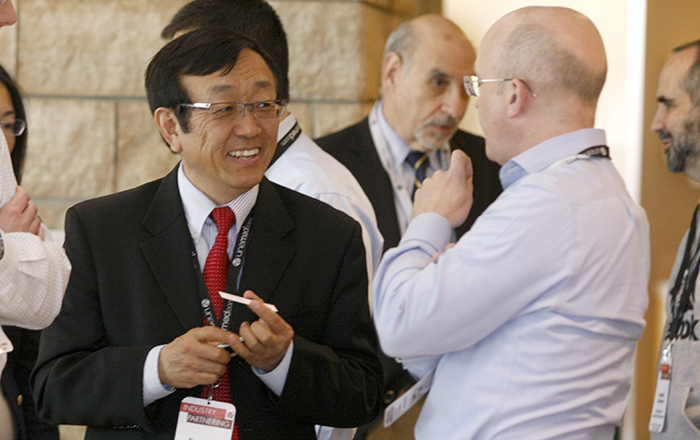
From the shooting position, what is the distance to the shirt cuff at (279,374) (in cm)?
184

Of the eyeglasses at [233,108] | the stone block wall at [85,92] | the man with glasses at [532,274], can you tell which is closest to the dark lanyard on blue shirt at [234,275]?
the eyeglasses at [233,108]

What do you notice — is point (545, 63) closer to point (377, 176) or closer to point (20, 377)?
point (377, 176)

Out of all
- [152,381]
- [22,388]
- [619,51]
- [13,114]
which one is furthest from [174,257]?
[619,51]

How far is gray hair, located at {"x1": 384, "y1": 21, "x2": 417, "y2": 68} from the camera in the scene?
370cm

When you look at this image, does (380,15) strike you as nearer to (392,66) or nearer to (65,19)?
(392,66)

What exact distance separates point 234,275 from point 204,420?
351mm

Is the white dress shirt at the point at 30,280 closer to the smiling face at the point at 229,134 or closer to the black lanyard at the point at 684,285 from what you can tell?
the smiling face at the point at 229,134

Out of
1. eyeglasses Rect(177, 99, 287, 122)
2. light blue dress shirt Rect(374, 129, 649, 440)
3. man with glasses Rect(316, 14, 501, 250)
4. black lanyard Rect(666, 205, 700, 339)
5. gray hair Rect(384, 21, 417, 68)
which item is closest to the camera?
light blue dress shirt Rect(374, 129, 649, 440)

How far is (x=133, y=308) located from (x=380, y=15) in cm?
252

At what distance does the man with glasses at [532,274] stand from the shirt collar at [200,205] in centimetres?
45

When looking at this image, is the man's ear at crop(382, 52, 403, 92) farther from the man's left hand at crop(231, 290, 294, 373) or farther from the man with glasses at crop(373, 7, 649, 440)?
the man's left hand at crop(231, 290, 294, 373)

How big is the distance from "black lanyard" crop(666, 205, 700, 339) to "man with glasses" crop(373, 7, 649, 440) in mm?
833

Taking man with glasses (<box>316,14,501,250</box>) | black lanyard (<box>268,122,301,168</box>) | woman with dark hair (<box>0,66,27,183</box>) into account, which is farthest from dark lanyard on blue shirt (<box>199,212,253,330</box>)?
man with glasses (<box>316,14,501,250</box>)

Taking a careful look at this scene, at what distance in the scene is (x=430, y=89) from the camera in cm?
369
